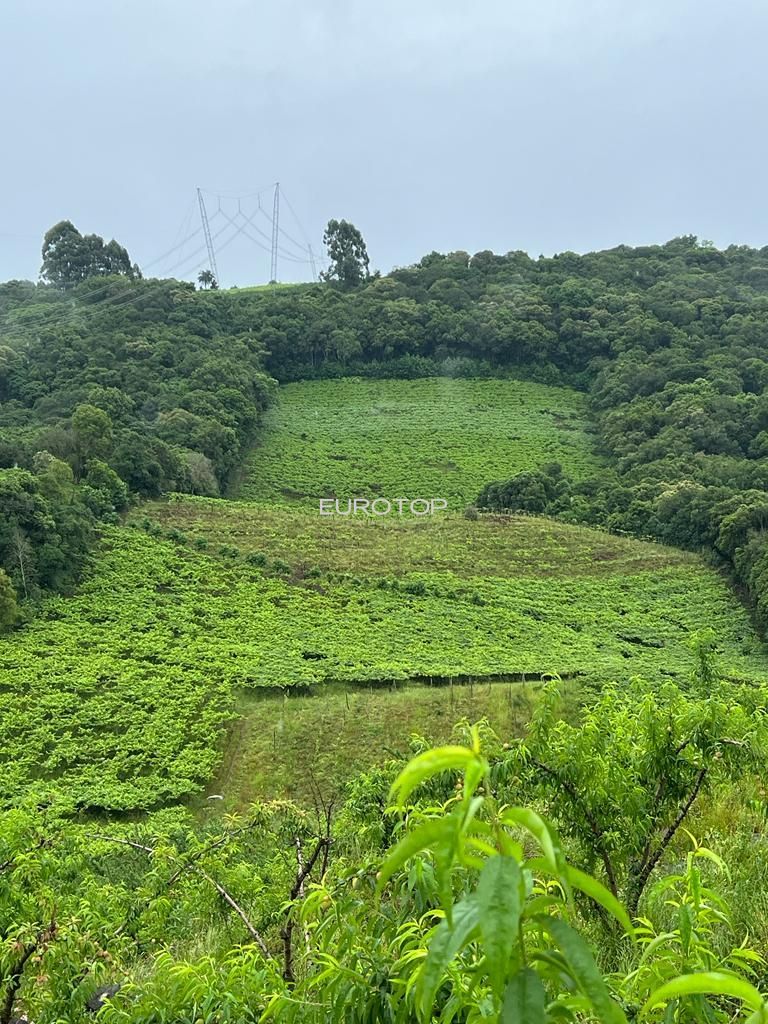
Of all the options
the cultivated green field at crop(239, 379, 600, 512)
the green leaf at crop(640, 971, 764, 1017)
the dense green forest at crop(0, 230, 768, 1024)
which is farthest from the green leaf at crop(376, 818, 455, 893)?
the cultivated green field at crop(239, 379, 600, 512)

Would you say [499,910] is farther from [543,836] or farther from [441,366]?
[441,366]

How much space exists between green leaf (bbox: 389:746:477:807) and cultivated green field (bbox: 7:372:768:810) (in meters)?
14.4

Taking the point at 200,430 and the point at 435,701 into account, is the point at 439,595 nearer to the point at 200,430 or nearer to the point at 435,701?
the point at 435,701

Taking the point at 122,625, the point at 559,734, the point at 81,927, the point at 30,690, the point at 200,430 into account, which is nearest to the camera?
the point at 81,927

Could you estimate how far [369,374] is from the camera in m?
59.9

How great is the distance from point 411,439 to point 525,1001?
48168mm

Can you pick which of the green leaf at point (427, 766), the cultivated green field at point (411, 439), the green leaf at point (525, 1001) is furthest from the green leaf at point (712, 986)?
the cultivated green field at point (411, 439)

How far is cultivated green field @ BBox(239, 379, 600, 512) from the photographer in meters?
42.3

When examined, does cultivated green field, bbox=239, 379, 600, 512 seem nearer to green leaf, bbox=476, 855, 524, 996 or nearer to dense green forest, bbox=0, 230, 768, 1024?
dense green forest, bbox=0, 230, 768, 1024

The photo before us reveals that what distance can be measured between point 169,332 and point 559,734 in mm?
56156

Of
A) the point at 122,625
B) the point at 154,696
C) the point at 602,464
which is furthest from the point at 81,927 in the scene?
the point at 602,464

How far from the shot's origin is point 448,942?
38.8 inches

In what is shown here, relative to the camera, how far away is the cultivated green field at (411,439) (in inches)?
1665

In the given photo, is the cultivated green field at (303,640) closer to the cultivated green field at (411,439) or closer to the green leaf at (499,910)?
the cultivated green field at (411,439)
